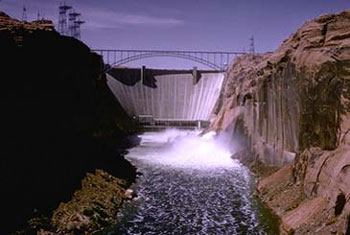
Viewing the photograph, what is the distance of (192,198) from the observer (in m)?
43.2

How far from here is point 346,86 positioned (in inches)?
1300

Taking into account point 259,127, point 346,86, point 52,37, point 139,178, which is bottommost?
point 139,178

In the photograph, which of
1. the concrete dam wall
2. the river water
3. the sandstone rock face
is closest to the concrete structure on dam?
the concrete dam wall

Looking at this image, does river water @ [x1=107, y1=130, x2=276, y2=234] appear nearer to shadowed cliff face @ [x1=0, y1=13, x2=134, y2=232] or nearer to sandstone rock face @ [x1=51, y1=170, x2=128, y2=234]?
sandstone rock face @ [x1=51, y1=170, x2=128, y2=234]

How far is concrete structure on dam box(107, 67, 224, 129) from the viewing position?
119812 mm

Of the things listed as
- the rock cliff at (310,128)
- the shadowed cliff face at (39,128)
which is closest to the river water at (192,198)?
the rock cliff at (310,128)

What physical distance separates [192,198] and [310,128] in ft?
40.2

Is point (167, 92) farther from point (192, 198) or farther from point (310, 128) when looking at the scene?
point (310, 128)

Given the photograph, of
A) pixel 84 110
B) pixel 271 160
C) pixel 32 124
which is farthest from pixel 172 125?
pixel 32 124

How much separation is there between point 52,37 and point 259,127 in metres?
27.5

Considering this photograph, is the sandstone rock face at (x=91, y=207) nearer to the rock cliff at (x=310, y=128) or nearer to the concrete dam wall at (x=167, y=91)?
the rock cliff at (x=310, y=128)

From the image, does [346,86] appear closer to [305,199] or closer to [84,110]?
[305,199]

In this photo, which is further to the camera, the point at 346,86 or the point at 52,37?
the point at 52,37

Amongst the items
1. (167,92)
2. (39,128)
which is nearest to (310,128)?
(39,128)
